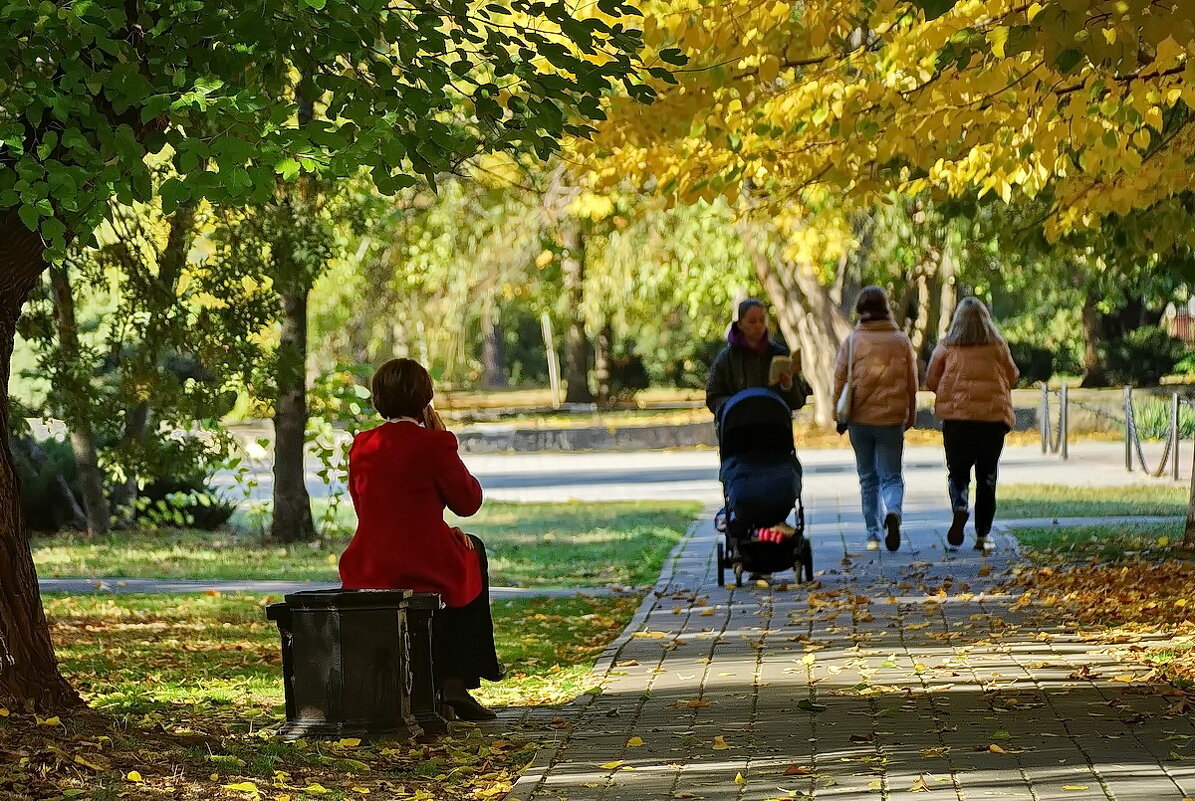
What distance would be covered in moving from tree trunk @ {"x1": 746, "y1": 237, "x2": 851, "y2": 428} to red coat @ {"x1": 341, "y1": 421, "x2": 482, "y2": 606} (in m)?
25.5

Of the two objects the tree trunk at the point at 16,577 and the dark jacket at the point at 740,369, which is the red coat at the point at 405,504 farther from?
the dark jacket at the point at 740,369

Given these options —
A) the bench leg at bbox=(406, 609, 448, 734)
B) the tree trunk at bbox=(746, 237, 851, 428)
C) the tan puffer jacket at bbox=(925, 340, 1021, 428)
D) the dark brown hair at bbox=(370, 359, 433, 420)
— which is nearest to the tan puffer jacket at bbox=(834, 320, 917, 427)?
the tan puffer jacket at bbox=(925, 340, 1021, 428)

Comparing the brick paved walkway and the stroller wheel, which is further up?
the stroller wheel

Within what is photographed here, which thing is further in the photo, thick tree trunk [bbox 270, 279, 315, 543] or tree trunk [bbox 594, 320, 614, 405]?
tree trunk [bbox 594, 320, 614, 405]

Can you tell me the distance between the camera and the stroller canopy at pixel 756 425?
38.1ft

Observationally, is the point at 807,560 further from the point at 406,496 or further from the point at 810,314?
the point at 810,314

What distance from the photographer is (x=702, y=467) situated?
27031 millimetres

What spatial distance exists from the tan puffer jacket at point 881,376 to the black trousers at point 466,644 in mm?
6048

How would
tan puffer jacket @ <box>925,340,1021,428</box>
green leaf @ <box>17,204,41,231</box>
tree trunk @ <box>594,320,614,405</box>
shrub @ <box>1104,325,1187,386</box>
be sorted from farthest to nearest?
tree trunk @ <box>594,320,614,405</box> → shrub @ <box>1104,325,1187,386</box> → tan puffer jacket @ <box>925,340,1021,428</box> → green leaf @ <box>17,204,41,231</box>

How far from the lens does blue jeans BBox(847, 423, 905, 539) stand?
43.9 ft

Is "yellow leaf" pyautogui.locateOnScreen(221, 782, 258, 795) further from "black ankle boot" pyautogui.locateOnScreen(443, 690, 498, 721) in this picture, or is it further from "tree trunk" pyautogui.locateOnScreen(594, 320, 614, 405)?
"tree trunk" pyautogui.locateOnScreen(594, 320, 614, 405)

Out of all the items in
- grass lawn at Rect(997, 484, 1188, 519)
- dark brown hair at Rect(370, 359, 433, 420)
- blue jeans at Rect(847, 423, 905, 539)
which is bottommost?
grass lawn at Rect(997, 484, 1188, 519)

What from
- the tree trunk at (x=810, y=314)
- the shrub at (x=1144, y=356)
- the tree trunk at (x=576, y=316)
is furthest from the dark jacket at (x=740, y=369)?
the shrub at (x=1144, y=356)

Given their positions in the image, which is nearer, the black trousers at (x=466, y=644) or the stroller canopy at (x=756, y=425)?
the black trousers at (x=466, y=644)
